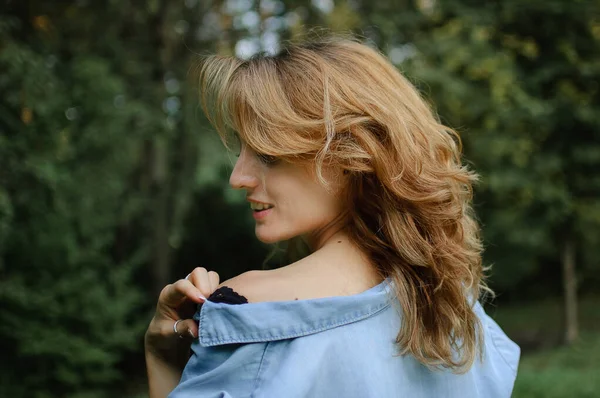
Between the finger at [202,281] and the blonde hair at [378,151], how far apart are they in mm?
309

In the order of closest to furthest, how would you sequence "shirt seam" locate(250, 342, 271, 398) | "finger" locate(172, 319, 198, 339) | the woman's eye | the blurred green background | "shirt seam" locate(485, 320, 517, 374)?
"shirt seam" locate(250, 342, 271, 398), "finger" locate(172, 319, 198, 339), the woman's eye, "shirt seam" locate(485, 320, 517, 374), the blurred green background

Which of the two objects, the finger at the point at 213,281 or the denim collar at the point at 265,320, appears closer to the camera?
the denim collar at the point at 265,320

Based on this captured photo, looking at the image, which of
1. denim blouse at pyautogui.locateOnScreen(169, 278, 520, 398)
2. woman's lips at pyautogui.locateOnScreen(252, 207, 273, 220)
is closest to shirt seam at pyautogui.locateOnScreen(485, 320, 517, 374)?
denim blouse at pyautogui.locateOnScreen(169, 278, 520, 398)

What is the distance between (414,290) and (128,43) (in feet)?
26.2

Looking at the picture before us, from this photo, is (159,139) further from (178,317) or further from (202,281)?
(202,281)

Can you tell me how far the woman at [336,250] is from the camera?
1335mm

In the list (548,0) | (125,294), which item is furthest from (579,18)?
(125,294)

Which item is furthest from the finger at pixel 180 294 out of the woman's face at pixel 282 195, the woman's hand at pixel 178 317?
the woman's face at pixel 282 195

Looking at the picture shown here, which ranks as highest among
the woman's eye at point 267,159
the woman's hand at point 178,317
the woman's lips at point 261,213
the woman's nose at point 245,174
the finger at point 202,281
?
the woman's eye at point 267,159

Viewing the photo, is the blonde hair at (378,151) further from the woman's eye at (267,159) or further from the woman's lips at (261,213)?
the woman's lips at (261,213)

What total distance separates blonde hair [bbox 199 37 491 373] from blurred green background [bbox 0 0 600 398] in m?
3.54

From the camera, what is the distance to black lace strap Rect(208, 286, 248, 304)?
135cm

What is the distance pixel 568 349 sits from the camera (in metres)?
9.05

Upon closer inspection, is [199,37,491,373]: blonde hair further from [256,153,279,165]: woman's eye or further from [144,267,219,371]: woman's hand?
[144,267,219,371]: woman's hand
